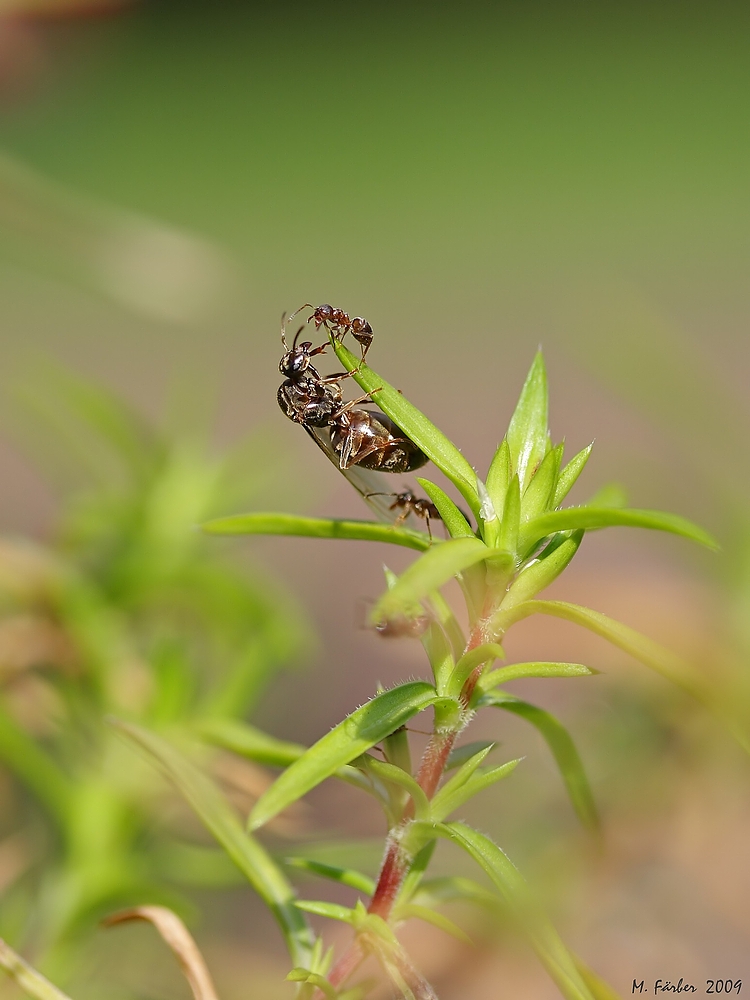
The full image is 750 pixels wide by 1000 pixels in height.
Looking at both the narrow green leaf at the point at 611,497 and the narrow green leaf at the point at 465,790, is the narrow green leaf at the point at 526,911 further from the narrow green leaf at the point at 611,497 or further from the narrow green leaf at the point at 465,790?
the narrow green leaf at the point at 611,497

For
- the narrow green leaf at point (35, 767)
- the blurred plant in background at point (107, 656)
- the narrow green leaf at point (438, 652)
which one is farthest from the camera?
the blurred plant in background at point (107, 656)

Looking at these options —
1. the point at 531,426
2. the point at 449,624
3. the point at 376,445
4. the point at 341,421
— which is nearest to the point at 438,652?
the point at 449,624

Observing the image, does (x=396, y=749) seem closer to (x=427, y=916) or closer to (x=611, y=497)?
(x=427, y=916)

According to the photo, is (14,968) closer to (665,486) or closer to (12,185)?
(665,486)

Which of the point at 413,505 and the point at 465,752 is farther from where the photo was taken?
the point at 413,505

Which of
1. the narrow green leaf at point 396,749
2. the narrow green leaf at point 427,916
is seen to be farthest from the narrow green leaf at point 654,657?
the narrow green leaf at point 427,916

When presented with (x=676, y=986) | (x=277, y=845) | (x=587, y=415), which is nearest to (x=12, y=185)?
(x=277, y=845)
